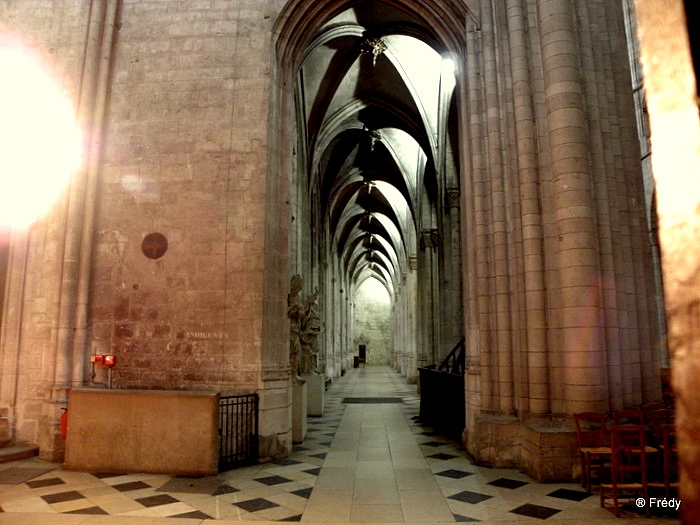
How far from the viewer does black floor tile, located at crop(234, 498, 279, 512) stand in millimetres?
Result: 5562

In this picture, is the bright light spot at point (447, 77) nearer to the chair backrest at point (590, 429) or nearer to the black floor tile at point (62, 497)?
the chair backrest at point (590, 429)

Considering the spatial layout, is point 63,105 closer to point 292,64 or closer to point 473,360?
point 292,64

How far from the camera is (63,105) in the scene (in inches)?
367

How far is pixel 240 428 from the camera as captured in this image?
817 cm

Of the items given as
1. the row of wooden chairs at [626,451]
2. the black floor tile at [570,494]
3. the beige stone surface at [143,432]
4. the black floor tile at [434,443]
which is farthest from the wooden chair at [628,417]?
the beige stone surface at [143,432]

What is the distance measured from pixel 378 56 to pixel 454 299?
8.00 m

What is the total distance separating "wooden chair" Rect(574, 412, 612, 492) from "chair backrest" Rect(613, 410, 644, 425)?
0.18 metres

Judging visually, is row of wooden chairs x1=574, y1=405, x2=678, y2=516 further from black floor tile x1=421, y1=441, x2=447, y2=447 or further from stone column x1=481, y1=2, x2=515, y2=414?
black floor tile x1=421, y1=441, x2=447, y2=447

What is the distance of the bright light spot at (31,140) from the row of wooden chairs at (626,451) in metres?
9.19

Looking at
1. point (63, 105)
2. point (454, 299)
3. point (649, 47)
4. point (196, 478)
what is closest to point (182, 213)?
point (63, 105)

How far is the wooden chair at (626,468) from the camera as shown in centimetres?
498

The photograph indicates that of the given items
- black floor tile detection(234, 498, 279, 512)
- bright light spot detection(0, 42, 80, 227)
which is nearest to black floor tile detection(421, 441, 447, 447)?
black floor tile detection(234, 498, 279, 512)

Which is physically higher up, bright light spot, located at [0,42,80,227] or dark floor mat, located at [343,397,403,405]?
bright light spot, located at [0,42,80,227]

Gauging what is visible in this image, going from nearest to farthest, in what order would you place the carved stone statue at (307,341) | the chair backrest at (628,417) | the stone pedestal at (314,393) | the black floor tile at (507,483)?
the chair backrest at (628,417)
the black floor tile at (507,483)
the stone pedestal at (314,393)
the carved stone statue at (307,341)
